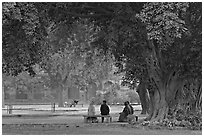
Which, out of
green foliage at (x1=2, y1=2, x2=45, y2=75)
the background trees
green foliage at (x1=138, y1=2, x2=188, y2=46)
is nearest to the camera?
green foliage at (x1=138, y1=2, x2=188, y2=46)

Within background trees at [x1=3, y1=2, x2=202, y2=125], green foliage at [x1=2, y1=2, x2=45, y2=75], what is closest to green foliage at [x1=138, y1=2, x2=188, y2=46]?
background trees at [x1=3, y1=2, x2=202, y2=125]

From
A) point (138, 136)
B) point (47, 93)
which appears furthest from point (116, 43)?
point (47, 93)

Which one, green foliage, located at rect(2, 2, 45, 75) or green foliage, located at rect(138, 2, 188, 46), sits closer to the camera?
green foliage, located at rect(138, 2, 188, 46)

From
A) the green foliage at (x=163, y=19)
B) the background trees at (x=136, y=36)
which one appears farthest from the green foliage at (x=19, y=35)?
the green foliage at (x=163, y=19)

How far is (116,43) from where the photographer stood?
19875mm

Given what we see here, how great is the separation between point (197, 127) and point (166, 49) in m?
3.54

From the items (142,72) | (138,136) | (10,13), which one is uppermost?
(10,13)

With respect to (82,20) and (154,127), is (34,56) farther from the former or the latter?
(154,127)

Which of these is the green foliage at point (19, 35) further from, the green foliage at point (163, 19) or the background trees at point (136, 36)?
the green foliage at point (163, 19)

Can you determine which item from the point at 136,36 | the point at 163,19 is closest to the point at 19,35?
the point at 136,36

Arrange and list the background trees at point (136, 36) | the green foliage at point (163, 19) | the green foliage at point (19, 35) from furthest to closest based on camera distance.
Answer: the green foliage at point (19, 35), the background trees at point (136, 36), the green foliage at point (163, 19)

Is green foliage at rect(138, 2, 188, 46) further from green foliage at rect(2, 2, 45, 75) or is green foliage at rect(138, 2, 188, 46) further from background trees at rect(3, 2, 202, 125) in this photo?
green foliage at rect(2, 2, 45, 75)

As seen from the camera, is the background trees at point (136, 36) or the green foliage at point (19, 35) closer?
the background trees at point (136, 36)

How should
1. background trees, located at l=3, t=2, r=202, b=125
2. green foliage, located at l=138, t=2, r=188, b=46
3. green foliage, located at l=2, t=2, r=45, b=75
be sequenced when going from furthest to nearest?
1. green foliage, located at l=2, t=2, r=45, b=75
2. background trees, located at l=3, t=2, r=202, b=125
3. green foliage, located at l=138, t=2, r=188, b=46
